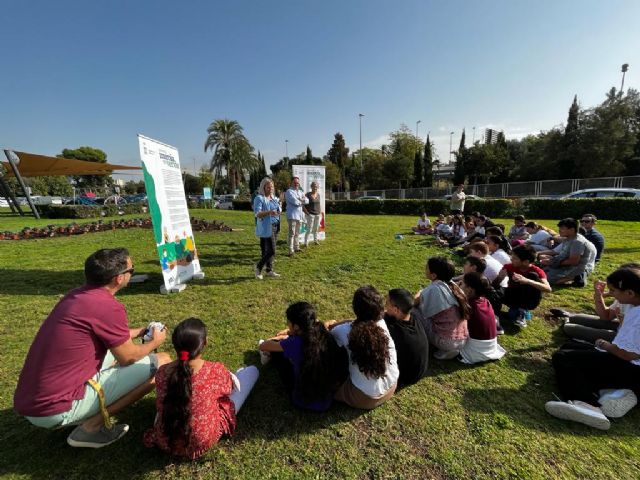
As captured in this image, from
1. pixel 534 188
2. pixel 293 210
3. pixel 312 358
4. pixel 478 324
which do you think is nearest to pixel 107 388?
pixel 312 358

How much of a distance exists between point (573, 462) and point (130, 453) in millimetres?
3099

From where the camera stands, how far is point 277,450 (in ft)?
7.36

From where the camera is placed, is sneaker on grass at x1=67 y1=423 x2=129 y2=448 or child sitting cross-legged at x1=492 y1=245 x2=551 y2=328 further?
child sitting cross-legged at x1=492 y1=245 x2=551 y2=328

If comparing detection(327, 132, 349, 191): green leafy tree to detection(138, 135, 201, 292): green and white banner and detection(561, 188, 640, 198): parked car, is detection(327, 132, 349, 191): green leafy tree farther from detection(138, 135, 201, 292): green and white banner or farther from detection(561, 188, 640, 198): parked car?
detection(138, 135, 201, 292): green and white banner

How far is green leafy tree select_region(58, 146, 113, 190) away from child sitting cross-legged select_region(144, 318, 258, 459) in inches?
2893

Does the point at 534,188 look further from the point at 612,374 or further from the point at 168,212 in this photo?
the point at 168,212

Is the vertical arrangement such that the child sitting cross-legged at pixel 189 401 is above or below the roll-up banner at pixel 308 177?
below

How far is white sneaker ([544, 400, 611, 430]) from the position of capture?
240 centimetres

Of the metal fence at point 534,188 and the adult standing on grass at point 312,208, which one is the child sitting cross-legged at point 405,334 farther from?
the metal fence at point 534,188

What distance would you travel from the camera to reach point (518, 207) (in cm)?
1781

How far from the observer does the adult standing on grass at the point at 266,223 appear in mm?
5949

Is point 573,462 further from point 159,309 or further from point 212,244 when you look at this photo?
point 212,244

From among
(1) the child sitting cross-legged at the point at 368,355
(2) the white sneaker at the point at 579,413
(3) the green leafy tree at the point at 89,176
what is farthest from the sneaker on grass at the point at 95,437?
→ (3) the green leafy tree at the point at 89,176

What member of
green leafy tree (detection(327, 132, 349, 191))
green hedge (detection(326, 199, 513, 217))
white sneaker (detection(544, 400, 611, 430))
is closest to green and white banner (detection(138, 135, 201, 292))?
white sneaker (detection(544, 400, 611, 430))
